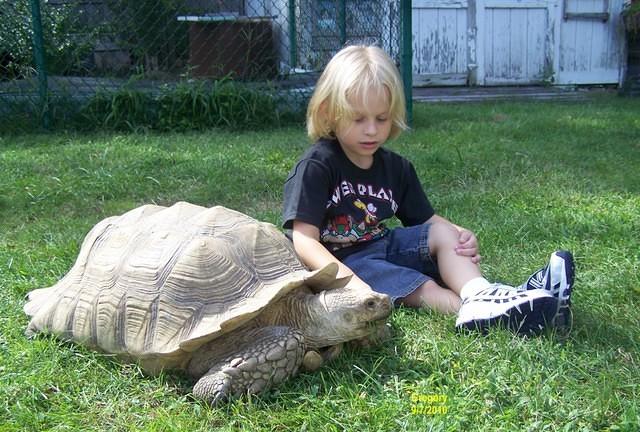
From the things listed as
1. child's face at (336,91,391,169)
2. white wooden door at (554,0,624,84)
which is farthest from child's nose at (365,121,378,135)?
white wooden door at (554,0,624,84)

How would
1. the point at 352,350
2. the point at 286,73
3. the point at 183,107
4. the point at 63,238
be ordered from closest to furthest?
1. the point at 352,350
2. the point at 63,238
3. the point at 183,107
4. the point at 286,73

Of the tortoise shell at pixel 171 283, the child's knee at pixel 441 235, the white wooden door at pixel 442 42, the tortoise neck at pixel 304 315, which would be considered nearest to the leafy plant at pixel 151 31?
the white wooden door at pixel 442 42

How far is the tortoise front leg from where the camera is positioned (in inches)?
75.0

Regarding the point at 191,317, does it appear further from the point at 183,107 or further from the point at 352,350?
the point at 183,107

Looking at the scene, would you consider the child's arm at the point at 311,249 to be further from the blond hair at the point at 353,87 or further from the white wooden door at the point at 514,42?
the white wooden door at the point at 514,42

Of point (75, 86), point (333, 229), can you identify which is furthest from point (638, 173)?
point (75, 86)

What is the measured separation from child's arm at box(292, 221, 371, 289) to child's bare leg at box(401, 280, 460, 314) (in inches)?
11.0

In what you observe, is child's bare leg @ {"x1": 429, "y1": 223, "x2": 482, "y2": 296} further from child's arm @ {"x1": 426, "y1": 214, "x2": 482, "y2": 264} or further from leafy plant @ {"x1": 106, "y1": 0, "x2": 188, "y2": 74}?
leafy plant @ {"x1": 106, "y1": 0, "x2": 188, "y2": 74}

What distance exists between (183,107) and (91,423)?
4879mm

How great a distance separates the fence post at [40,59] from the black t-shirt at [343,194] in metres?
4.29

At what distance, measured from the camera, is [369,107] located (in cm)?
256

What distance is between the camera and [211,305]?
2.04 metres

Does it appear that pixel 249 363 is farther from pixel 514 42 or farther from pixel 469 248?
pixel 514 42

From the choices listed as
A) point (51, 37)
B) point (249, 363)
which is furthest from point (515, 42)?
point (249, 363)
